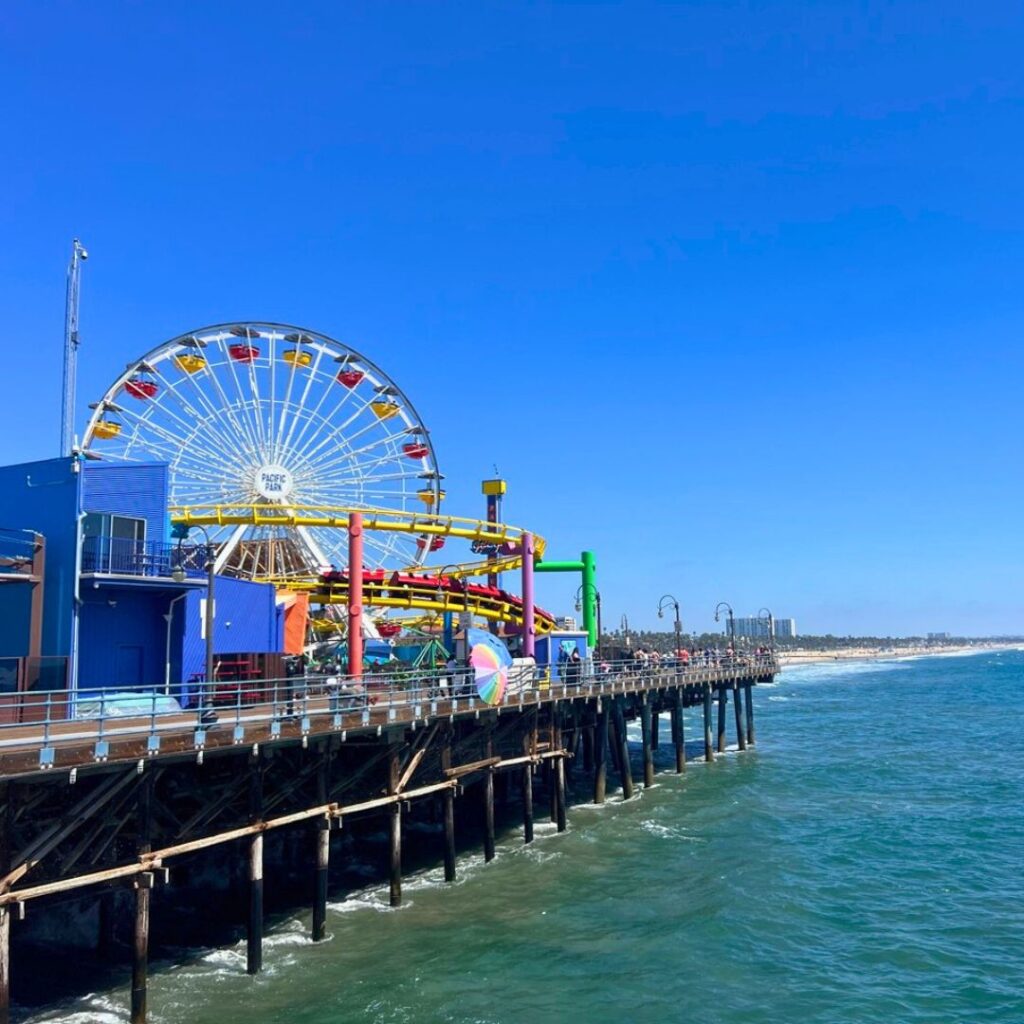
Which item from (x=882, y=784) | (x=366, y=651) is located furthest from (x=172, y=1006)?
(x=882, y=784)

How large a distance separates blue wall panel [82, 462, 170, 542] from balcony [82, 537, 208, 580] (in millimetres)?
737

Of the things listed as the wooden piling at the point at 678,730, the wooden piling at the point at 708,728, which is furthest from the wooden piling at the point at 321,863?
the wooden piling at the point at 708,728

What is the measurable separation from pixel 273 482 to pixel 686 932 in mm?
30801

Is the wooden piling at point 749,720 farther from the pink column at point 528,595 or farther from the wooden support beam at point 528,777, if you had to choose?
the wooden support beam at point 528,777

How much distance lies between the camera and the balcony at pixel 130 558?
2483cm

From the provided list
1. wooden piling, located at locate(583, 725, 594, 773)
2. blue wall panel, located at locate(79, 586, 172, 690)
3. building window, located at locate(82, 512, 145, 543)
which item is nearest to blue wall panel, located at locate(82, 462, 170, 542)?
building window, located at locate(82, 512, 145, 543)

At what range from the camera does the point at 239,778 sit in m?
19.9

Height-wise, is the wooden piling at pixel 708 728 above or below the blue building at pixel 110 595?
below

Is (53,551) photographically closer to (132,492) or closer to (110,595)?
(110,595)

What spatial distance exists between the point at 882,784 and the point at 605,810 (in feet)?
45.0

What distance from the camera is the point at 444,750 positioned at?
89.2ft

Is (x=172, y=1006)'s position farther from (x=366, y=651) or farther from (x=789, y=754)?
(x=789, y=754)

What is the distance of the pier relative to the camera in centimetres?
1616

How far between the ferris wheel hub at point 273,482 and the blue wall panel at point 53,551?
21239mm
